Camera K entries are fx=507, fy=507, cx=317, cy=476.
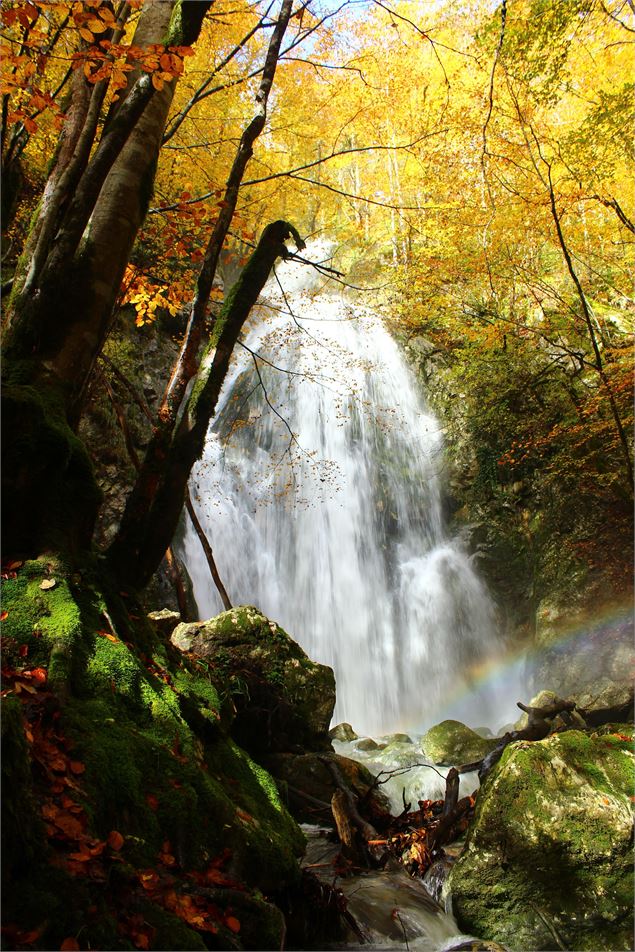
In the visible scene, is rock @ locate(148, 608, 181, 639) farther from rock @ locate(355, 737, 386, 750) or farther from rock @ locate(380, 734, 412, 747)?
rock @ locate(380, 734, 412, 747)

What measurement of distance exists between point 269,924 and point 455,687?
10.2 m

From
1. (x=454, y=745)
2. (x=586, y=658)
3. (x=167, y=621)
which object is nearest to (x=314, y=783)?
(x=167, y=621)

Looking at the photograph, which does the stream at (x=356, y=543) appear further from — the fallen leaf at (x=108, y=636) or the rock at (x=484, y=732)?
the fallen leaf at (x=108, y=636)

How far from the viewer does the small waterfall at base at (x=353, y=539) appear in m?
11.3

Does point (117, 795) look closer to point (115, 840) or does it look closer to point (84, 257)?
point (115, 840)

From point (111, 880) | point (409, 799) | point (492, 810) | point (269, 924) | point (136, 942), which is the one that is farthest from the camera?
point (409, 799)

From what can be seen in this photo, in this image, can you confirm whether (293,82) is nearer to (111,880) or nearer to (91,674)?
(91,674)

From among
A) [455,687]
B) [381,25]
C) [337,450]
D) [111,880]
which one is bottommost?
[111,880]

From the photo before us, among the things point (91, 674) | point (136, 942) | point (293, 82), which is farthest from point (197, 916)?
point (293, 82)

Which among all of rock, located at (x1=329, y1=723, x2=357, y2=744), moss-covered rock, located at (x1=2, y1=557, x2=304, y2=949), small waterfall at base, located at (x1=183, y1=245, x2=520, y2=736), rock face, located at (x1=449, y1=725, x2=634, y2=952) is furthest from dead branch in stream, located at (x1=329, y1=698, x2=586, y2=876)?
small waterfall at base, located at (x1=183, y1=245, x2=520, y2=736)

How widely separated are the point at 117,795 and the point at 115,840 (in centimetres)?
24

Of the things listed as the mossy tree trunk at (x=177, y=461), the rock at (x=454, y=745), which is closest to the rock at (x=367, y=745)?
the rock at (x=454, y=745)

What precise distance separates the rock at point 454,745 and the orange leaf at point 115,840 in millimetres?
6192

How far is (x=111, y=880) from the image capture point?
1801mm
